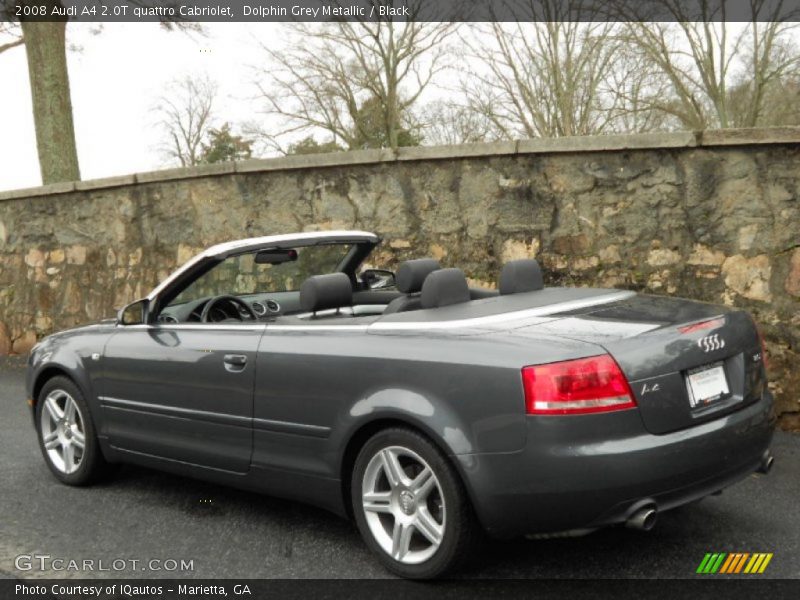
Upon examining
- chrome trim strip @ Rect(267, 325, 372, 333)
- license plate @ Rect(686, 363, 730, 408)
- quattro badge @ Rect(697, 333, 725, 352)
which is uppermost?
chrome trim strip @ Rect(267, 325, 372, 333)

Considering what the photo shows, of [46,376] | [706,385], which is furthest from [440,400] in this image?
[46,376]

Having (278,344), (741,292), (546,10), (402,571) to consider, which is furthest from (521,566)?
(546,10)

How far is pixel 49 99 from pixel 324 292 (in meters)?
10.9

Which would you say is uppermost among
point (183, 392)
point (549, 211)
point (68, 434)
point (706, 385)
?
point (549, 211)

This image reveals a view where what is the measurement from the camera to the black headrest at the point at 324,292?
4203 mm

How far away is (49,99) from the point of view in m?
13.5

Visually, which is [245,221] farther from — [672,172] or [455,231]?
[672,172]

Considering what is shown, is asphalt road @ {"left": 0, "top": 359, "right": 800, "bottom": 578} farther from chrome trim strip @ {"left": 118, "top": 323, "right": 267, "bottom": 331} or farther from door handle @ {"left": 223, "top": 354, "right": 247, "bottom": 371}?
chrome trim strip @ {"left": 118, "top": 323, "right": 267, "bottom": 331}

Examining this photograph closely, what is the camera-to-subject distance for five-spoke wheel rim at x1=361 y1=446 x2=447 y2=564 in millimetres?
3498

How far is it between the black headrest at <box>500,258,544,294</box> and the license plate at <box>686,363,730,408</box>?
3.50 feet

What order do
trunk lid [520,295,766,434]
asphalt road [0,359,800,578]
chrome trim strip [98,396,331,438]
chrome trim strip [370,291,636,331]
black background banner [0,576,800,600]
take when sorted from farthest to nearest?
chrome trim strip [98,396,331,438], asphalt road [0,359,800,578], chrome trim strip [370,291,636,331], black background banner [0,576,800,600], trunk lid [520,295,766,434]

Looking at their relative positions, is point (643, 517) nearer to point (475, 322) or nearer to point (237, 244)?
point (475, 322)

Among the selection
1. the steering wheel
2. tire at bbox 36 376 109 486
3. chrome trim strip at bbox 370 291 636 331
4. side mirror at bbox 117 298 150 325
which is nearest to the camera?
chrome trim strip at bbox 370 291 636 331

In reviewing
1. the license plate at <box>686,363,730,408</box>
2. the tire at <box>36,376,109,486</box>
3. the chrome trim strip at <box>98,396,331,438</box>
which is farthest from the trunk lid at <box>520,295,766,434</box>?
the tire at <box>36,376,109,486</box>
